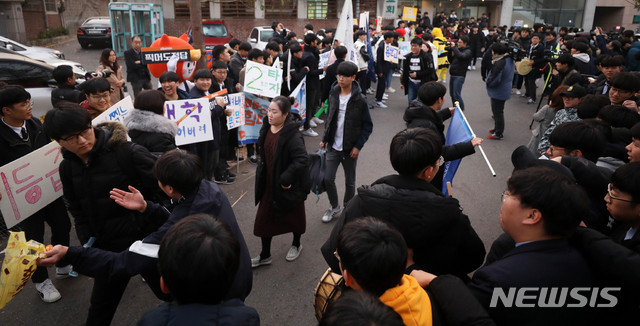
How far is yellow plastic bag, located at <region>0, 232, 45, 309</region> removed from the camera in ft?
6.33

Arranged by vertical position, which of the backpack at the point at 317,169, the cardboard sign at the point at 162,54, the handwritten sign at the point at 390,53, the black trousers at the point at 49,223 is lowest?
the black trousers at the point at 49,223

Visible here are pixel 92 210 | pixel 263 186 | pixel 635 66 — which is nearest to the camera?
pixel 92 210

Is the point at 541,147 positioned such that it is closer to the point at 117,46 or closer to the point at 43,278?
the point at 43,278

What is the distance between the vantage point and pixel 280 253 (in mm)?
4348

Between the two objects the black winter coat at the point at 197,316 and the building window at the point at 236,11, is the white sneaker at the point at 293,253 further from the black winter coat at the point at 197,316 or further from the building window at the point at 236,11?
the building window at the point at 236,11

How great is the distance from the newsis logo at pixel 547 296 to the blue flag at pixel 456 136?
2.00 metres

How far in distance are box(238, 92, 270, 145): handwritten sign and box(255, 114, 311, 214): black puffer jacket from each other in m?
2.70

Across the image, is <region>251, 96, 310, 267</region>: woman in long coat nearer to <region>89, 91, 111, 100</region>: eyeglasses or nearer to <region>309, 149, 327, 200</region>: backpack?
<region>309, 149, 327, 200</region>: backpack

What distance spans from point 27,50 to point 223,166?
10055 millimetres

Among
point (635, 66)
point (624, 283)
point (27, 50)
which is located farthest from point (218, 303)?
point (27, 50)

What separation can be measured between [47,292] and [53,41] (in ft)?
77.3

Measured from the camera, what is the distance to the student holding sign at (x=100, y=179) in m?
2.57

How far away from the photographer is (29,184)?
312 centimetres

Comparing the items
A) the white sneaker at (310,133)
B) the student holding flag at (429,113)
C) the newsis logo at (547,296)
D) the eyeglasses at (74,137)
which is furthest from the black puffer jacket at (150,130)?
the white sneaker at (310,133)
